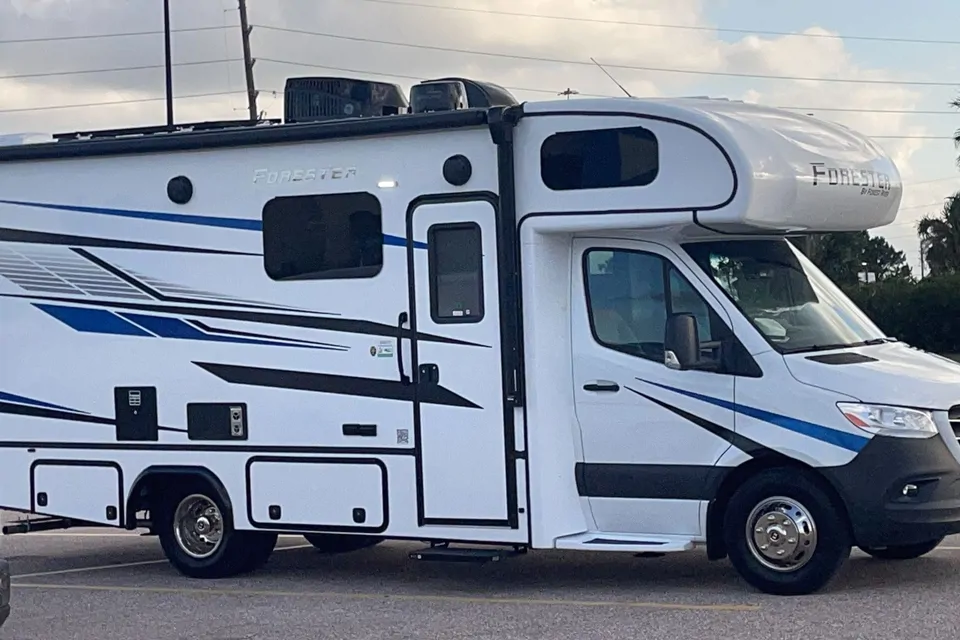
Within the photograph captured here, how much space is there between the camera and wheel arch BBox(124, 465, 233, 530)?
10.4 m

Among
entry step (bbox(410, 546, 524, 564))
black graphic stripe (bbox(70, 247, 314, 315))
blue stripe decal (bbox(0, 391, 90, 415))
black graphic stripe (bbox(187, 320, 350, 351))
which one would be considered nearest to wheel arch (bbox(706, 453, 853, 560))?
entry step (bbox(410, 546, 524, 564))

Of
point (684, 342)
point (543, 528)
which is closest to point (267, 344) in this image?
point (543, 528)

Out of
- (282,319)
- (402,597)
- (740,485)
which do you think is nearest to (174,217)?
(282,319)

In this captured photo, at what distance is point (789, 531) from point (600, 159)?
250cm

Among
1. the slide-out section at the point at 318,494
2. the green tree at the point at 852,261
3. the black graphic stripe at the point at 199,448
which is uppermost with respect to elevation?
the green tree at the point at 852,261

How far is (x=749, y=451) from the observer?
890 cm

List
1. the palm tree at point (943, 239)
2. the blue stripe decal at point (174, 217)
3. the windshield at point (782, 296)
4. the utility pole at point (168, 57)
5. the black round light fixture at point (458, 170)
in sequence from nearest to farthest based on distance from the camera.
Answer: the windshield at point (782, 296), the black round light fixture at point (458, 170), the blue stripe decal at point (174, 217), the utility pole at point (168, 57), the palm tree at point (943, 239)

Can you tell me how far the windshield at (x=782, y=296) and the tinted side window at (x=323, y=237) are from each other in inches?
83.5

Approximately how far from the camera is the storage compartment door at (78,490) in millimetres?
10672

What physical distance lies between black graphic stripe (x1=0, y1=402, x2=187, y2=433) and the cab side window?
3700mm

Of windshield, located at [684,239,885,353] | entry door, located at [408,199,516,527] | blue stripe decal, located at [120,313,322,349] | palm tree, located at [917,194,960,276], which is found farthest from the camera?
palm tree, located at [917,194,960,276]

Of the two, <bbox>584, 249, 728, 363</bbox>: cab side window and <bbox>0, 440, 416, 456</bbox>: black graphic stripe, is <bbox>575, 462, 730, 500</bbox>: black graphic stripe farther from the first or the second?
<bbox>0, 440, 416, 456</bbox>: black graphic stripe

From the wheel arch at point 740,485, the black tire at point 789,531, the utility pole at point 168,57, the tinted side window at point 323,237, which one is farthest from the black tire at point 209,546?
the utility pole at point 168,57

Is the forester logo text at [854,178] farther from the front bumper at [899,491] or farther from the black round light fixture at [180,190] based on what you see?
the black round light fixture at [180,190]
